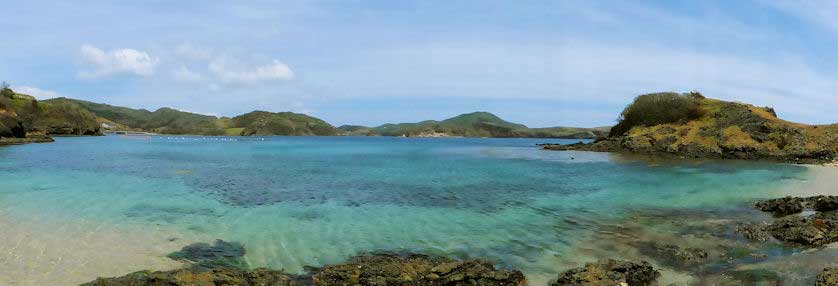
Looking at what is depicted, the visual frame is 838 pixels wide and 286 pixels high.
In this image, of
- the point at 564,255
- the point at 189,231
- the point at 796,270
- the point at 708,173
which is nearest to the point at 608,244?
the point at 564,255

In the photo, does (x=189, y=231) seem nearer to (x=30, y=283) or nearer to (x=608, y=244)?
(x=30, y=283)

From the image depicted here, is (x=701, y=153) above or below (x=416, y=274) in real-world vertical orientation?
above

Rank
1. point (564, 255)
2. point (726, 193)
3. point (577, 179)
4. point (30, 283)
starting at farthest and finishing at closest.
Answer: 1. point (577, 179)
2. point (726, 193)
3. point (564, 255)
4. point (30, 283)

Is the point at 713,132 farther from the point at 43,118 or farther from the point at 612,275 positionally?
the point at 43,118

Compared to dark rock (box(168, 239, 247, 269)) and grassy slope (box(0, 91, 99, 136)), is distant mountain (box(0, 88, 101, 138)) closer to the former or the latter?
grassy slope (box(0, 91, 99, 136))

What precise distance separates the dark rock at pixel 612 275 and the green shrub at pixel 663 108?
269 feet

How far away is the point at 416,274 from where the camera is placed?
12.3 m

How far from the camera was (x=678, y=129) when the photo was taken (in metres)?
79.1

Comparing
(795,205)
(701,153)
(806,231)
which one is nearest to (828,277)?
(806,231)

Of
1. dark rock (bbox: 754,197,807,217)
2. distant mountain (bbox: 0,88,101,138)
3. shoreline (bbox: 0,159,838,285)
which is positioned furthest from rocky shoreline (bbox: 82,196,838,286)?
distant mountain (bbox: 0,88,101,138)

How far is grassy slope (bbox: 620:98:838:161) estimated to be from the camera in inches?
2458

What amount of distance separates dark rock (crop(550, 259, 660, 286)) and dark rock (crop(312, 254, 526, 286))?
1.35 meters

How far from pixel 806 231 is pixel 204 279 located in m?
20.8

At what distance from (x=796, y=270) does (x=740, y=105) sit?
79.1 m
